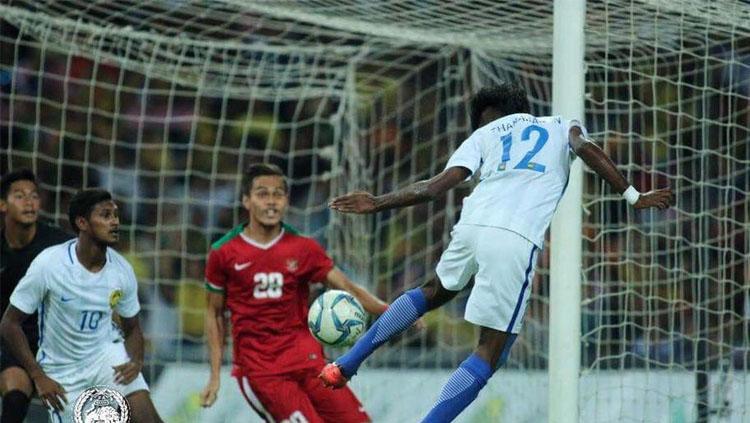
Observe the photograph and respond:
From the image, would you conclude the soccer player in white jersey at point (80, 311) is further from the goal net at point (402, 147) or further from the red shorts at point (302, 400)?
the goal net at point (402, 147)

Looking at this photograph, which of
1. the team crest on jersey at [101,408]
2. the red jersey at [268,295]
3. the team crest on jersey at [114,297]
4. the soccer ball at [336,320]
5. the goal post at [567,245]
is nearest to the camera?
the team crest on jersey at [101,408]

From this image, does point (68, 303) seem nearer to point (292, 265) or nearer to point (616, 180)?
point (292, 265)

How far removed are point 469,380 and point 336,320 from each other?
0.87 metres

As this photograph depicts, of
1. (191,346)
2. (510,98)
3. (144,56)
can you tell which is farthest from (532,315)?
(510,98)

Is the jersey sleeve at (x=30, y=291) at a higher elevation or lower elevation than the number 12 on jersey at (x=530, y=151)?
lower

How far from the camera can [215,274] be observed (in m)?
8.51

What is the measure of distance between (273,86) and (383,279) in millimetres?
1823

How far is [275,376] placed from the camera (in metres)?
8.30

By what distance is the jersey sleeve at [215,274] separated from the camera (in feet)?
27.8

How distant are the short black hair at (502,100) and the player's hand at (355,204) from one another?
998 millimetres

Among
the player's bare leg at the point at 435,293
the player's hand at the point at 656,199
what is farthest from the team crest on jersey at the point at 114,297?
the player's hand at the point at 656,199

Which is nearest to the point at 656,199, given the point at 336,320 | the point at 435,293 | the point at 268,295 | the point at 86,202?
the point at 435,293

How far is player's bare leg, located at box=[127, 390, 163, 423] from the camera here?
7.87 meters

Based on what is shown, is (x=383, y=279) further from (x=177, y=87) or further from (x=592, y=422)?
(x=592, y=422)
